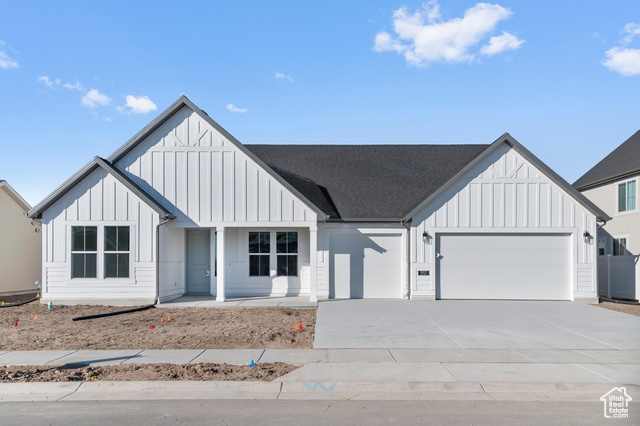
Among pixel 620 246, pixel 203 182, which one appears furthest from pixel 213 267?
pixel 620 246

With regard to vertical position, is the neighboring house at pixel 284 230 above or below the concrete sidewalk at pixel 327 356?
above

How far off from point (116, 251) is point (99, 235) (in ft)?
2.42

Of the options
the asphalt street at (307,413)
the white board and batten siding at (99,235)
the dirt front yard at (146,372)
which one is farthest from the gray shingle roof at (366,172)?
the asphalt street at (307,413)

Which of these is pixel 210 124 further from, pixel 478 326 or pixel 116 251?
pixel 478 326

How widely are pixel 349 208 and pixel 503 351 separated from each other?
27.8ft

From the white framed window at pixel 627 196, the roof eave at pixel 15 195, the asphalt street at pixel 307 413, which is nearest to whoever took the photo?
the asphalt street at pixel 307 413

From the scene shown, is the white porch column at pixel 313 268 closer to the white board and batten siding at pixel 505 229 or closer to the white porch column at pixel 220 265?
the white porch column at pixel 220 265

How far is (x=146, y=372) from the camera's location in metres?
7.10

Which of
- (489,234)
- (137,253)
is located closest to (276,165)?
(137,253)

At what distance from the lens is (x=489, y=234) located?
15.4 m

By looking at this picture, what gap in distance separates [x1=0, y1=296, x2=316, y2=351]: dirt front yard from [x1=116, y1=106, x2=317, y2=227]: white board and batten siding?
3.09m

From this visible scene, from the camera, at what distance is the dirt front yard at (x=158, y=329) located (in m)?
9.09

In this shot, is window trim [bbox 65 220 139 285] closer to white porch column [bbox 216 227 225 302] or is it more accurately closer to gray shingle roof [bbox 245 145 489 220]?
white porch column [bbox 216 227 225 302]

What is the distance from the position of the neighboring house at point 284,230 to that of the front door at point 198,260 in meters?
0.04
